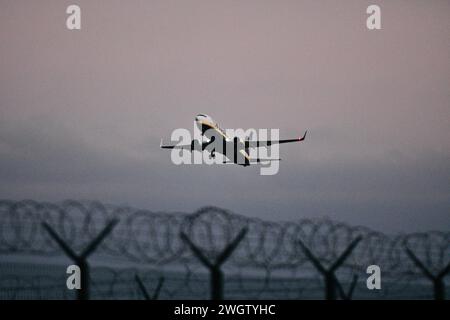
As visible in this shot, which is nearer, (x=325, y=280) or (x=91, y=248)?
(x=91, y=248)

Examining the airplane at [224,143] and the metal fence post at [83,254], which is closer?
the metal fence post at [83,254]

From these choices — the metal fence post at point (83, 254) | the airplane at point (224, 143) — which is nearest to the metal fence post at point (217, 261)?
the metal fence post at point (83, 254)

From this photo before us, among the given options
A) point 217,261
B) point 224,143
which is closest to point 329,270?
point 217,261

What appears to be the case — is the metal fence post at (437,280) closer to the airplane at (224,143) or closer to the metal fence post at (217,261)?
the metal fence post at (217,261)

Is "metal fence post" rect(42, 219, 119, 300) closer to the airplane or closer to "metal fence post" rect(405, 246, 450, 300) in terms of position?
"metal fence post" rect(405, 246, 450, 300)

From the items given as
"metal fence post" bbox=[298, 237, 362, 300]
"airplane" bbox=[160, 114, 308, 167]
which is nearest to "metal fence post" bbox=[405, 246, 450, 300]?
"metal fence post" bbox=[298, 237, 362, 300]

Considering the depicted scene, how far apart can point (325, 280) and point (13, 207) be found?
38.8ft

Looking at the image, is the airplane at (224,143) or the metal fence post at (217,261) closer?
the metal fence post at (217,261)

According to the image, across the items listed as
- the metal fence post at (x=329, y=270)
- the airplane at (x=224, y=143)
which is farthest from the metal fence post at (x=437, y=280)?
the airplane at (x=224, y=143)

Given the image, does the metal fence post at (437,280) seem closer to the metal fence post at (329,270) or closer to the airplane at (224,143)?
the metal fence post at (329,270)

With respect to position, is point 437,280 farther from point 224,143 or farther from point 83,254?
point 224,143
